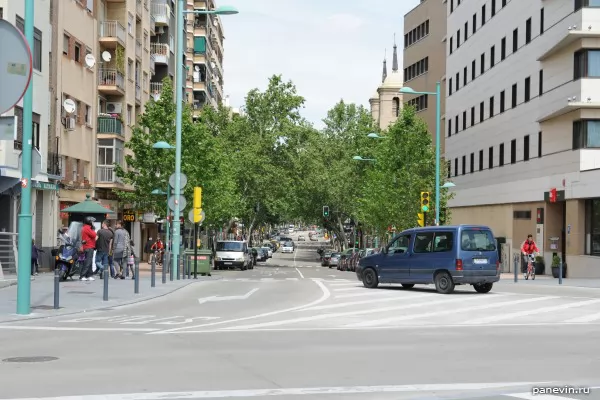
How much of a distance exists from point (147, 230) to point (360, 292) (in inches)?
2060

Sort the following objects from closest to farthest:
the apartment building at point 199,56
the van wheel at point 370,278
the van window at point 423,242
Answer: the van window at point 423,242
the van wheel at point 370,278
the apartment building at point 199,56

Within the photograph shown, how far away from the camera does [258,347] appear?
12555mm

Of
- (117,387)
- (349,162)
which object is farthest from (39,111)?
(349,162)

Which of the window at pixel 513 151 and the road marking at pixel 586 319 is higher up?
the window at pixel 513 151

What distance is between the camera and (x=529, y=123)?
52.3 meters

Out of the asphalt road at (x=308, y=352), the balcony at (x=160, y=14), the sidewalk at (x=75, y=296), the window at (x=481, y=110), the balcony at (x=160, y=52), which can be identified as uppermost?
the balcony at (x=160, y=14)

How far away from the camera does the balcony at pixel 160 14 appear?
75.1 meters

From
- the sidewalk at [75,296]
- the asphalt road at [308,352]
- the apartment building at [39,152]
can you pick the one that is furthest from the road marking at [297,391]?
the apartment building at [39,152]

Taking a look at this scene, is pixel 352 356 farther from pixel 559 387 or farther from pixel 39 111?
pixel 39 111

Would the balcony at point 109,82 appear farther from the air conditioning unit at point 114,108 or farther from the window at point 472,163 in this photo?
the window at point 472,163

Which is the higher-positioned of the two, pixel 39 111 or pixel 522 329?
pixel 39 111

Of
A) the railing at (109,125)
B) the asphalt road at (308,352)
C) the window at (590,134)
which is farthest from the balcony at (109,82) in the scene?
the asphalt road at (308,352)

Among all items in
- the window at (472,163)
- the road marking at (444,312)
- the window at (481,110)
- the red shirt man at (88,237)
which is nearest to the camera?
the road marking at (444,312)

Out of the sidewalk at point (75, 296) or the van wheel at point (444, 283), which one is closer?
the sidewalk at point (75, 296)
